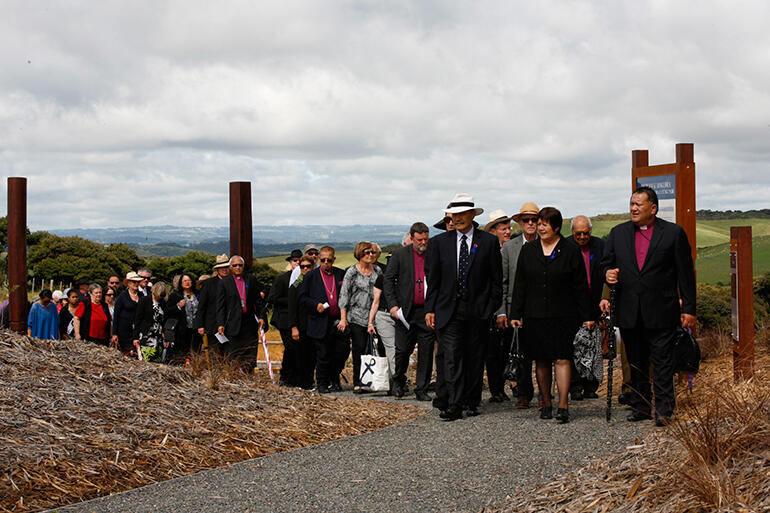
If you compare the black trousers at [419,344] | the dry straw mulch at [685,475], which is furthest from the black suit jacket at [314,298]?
the dry straw mulch at [685,475]

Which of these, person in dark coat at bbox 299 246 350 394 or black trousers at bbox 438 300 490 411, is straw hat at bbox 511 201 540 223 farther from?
person in dark coat at bbox 299 246 350 394

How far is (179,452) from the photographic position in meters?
7.58

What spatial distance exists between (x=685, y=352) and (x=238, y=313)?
23.7 feet

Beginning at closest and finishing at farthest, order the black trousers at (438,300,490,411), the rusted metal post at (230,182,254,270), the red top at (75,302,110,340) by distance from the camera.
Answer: the black trousers at (438,300,490,411) < the rusted metal post at (230,182,254,270) < the red top at (75,302,110,340)

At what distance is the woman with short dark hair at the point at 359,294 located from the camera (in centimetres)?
1271

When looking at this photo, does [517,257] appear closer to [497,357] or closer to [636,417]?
[497,357]

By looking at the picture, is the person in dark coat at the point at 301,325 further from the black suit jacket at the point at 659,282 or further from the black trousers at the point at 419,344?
the black suit jacket at the point at 659,282

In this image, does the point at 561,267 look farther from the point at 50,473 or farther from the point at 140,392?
the point at 50,473

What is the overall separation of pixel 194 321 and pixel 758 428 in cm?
1101

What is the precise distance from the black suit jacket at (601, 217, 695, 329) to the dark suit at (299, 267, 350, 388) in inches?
212

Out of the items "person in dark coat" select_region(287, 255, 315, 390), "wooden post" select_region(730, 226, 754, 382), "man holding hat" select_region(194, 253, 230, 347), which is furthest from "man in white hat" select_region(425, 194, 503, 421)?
"man holding hat" select_region(194, 253, 230, 347)

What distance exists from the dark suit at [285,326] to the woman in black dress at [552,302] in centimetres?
540

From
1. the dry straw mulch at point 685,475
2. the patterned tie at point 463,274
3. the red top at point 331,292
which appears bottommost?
the dry straw mulch at point 685,475

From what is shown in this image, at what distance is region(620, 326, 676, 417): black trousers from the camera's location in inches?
337
